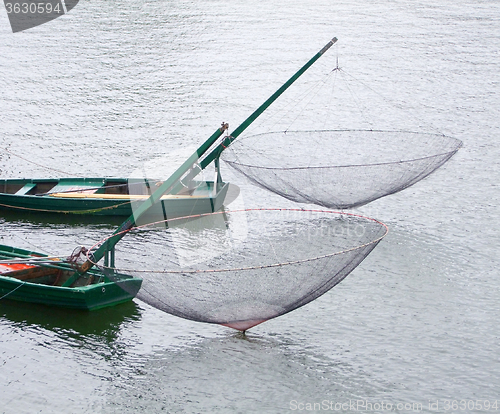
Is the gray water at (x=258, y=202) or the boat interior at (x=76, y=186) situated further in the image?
the boat interior at (x=76, y=186)

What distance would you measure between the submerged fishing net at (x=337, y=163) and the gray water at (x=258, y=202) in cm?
180

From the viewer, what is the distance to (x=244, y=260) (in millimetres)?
21609

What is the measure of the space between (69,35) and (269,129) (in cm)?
2193

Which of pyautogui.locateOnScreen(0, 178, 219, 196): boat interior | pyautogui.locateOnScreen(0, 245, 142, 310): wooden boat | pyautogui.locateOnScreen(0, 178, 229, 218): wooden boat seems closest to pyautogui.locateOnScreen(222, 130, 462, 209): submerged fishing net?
pyautogui.locateOnScreen(0, 178, 229, 218): wooden boat

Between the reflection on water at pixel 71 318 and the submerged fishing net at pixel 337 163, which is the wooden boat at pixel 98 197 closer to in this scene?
the submerged fishing net at pixel 337 163

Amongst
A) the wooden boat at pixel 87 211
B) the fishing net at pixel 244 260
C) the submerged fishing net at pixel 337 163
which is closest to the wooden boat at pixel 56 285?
the wooden boat at pixel 87 211

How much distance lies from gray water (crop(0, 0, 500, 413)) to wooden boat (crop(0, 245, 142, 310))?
388 millimetres

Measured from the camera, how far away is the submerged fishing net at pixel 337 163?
77.6ft

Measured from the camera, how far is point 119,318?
771 inches

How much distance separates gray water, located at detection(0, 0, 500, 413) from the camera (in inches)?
661

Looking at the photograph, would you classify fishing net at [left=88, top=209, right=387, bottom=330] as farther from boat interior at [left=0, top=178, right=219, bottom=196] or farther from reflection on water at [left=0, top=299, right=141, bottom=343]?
boat interior at [left=0, top=178, right=219, bottom=196]

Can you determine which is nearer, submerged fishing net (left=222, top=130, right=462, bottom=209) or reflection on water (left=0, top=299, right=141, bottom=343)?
reflection on water (left=0, top=299, right=141, bottom=343)

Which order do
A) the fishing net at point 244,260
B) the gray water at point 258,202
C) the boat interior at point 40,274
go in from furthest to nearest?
the boat interior at point 40,274 → the gray water at point 258,202 → the fishing net at point 244,260

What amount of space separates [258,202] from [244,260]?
656 cm
